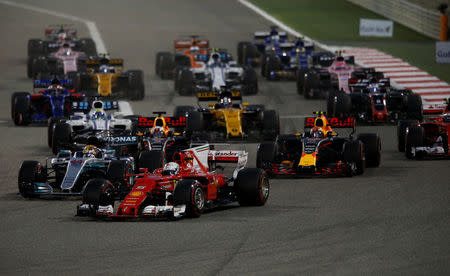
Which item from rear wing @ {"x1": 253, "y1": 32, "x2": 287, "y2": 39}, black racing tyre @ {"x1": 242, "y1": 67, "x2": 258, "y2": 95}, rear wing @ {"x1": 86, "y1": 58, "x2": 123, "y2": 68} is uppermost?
rear wing @ {"x1": 253, "y1": 32, "x2": 287, "y2": 39}

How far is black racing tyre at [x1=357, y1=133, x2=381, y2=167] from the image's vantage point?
29.8m

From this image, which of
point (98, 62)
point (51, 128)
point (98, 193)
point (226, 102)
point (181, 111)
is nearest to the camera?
point (98, 193)

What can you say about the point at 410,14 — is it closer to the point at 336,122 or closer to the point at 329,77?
the point at 329,77

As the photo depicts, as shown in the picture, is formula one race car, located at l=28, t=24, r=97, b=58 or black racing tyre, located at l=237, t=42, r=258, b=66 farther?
black racing tyre, located at l=237, t=42, r=258, b=66

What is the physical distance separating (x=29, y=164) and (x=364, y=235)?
870cm

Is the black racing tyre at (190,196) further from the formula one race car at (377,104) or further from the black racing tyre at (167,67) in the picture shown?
the black racing tyre at (167,67)

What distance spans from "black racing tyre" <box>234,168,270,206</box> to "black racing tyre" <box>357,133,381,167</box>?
6.22 m

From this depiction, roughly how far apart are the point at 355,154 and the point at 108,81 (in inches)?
755

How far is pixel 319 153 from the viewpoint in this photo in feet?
97.2

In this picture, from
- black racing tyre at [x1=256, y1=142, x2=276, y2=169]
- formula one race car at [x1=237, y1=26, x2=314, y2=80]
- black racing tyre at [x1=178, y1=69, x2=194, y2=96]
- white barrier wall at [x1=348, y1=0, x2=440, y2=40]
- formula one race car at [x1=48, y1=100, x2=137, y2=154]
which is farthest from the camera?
white barrier wall at [x1=348, y1=0, x2=440, y2=40]

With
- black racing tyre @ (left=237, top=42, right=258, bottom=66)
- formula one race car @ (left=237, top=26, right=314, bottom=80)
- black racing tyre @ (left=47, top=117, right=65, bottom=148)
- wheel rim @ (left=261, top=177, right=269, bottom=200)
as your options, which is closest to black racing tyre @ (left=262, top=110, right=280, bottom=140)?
black racing tyre @ (left=47, top=117, right=65, bottom=148)

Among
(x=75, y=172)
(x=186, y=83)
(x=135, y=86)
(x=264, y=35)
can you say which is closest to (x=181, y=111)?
(x=75, y=172)

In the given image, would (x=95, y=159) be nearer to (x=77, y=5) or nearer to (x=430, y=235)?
(x=430, y=235)

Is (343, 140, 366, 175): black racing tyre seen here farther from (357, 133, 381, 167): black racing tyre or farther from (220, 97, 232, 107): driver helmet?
(220, 97, 232, 107): driver helmet
